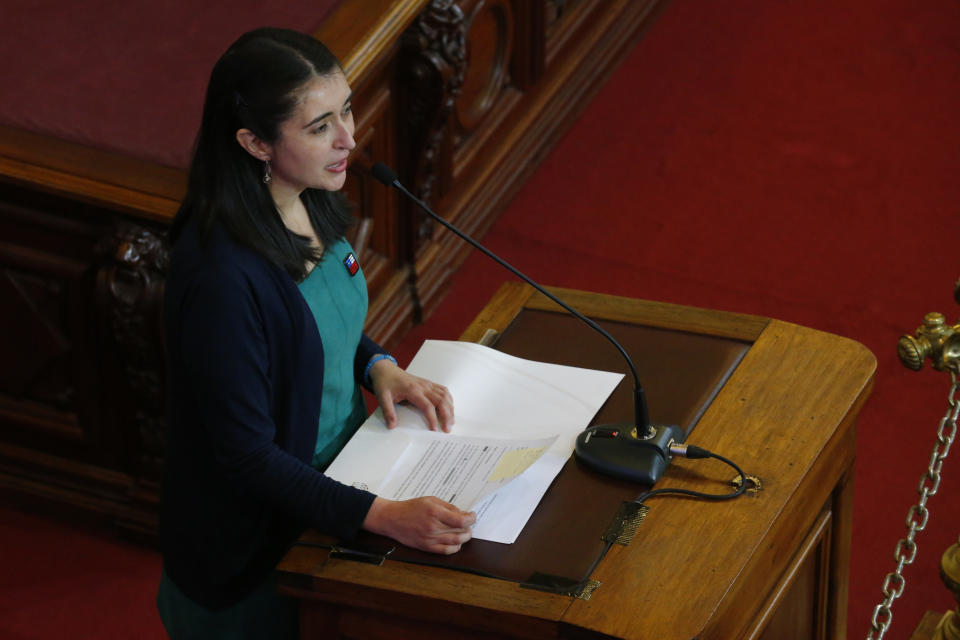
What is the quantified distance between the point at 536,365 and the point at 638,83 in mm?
2788

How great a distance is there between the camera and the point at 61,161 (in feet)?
8.82

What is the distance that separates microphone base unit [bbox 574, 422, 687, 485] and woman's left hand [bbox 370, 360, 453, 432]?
0.21 meters

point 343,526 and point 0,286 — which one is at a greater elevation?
point 343,526

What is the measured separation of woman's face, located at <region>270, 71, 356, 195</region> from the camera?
1728 mm

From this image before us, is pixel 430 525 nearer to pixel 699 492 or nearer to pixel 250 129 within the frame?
pixel 699 492

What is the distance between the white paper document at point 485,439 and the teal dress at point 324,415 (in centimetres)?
7

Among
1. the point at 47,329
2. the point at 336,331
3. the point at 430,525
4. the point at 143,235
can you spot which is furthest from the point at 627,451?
the point at 47,329

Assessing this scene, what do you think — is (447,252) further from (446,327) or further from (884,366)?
(884,366)

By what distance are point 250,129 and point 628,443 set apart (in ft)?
2.02

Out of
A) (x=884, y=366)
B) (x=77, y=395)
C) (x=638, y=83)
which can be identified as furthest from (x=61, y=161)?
(x=638, y=83)

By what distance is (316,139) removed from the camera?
175 centimetres

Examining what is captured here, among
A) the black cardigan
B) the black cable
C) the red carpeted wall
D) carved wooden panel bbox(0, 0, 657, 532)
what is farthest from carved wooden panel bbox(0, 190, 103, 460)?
the black cable

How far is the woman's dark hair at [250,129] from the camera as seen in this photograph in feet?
5.61

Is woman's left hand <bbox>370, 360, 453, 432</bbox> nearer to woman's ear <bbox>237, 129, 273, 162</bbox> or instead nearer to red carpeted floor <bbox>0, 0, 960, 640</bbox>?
woman's ear <bbox>237, 129, 273, 162</bbox>
